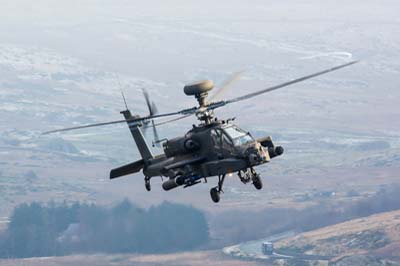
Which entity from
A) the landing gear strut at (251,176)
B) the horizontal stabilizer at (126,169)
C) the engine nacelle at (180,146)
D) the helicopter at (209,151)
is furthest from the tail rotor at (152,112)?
the landing gear strut at (251,176)

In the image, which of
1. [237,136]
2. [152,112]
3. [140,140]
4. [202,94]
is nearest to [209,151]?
[237,136]

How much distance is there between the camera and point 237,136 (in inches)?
3191

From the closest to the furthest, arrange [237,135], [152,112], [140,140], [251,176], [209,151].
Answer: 1. [251,176]
2. [237,135]
3. [209,151]
4. [152,112]
5. [140,140]

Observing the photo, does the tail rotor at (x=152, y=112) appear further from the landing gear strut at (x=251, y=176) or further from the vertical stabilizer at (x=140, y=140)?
the landing gear strut at (x=251, y=176)

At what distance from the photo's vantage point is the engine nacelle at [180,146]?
82.1 meters

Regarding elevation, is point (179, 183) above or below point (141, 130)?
below

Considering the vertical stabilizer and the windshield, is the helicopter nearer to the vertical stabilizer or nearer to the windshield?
the windshield

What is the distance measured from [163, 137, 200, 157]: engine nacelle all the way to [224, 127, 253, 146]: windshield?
2.09 meters

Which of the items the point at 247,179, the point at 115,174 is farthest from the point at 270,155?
the point at 115,174

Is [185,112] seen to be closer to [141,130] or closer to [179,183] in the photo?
[179,183]

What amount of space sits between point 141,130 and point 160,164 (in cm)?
544

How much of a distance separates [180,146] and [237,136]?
366 centimetres

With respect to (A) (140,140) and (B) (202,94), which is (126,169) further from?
(B) (202,94)

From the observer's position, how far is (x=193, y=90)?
80.1m
